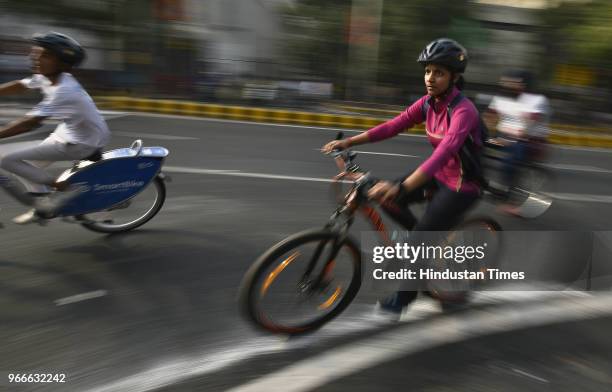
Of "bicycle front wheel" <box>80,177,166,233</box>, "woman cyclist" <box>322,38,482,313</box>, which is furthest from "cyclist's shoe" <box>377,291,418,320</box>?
"bicycle front wheel" <box>80,177,166,233</box>

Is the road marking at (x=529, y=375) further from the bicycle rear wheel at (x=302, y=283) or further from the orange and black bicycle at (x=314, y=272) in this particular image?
the bicycle rear wheel at (x=302, y=283)

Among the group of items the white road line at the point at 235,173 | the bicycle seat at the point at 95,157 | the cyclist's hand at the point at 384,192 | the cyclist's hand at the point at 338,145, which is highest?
the cyclist's hand at the point at 338,145

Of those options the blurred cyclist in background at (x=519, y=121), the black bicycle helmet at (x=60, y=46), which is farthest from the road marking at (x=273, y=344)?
the blurred cyclist in background at (x=519, y=121)

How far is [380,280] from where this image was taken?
3.88 m

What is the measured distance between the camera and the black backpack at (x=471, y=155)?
349 centimetres

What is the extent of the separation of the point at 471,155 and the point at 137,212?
3089mm

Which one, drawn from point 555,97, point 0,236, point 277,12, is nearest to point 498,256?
point 0,236

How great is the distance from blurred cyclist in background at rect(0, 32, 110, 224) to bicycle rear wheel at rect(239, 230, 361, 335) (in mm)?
2086

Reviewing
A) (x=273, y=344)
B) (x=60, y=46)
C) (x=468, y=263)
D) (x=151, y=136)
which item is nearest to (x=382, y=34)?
(x=151, y=136)

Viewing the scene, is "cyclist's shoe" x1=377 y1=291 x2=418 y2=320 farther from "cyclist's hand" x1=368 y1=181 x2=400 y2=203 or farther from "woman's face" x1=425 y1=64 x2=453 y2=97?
"woman's face" x1=425 y1=64 x2=453 y2=97

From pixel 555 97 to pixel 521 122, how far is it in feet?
47.3

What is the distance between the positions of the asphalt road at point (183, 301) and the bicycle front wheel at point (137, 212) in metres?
0.11

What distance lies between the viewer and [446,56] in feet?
11.2

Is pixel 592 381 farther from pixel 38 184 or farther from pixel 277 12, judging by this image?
pixel 277 12
